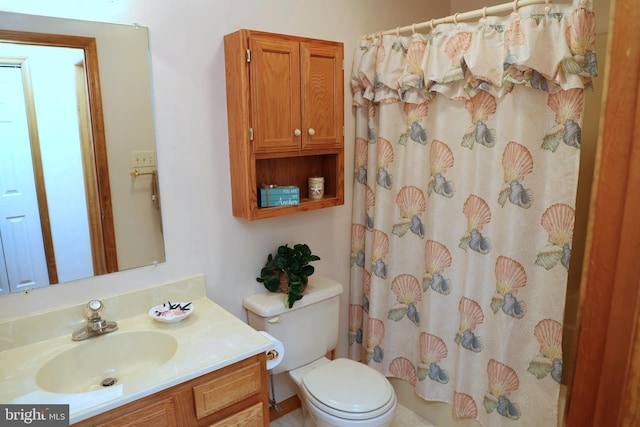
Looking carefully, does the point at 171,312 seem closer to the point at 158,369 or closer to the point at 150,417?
the point at 158,369

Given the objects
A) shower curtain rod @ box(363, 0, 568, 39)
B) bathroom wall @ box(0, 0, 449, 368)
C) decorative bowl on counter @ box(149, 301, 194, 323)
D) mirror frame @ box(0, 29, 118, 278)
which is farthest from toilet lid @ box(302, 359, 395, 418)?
shower curtain rod @ box(363, 0, 568, 39)

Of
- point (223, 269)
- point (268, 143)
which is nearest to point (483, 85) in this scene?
point (268, 143)

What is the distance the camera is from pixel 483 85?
5.77ft

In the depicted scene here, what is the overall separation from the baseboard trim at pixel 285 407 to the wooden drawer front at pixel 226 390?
86 cm

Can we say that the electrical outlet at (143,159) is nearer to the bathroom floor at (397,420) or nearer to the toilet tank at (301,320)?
the toilet tank at (301,320)

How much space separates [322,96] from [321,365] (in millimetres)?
1262

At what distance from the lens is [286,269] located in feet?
6.61

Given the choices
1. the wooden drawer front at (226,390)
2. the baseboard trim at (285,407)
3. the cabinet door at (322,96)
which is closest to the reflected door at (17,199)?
the wooden drawer front at (226,390)

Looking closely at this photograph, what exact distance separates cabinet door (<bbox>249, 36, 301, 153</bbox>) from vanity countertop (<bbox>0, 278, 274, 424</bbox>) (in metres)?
0.72

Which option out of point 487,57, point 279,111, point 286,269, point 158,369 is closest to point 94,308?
point 158,369

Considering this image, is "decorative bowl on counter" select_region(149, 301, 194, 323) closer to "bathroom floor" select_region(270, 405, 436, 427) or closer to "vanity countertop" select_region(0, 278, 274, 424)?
"vanity countertop" select_region(0, 278, 274, 424)

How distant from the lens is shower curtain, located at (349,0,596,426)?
1.63m

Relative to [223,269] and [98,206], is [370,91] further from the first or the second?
[98,206]

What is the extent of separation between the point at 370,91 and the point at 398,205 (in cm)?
60
